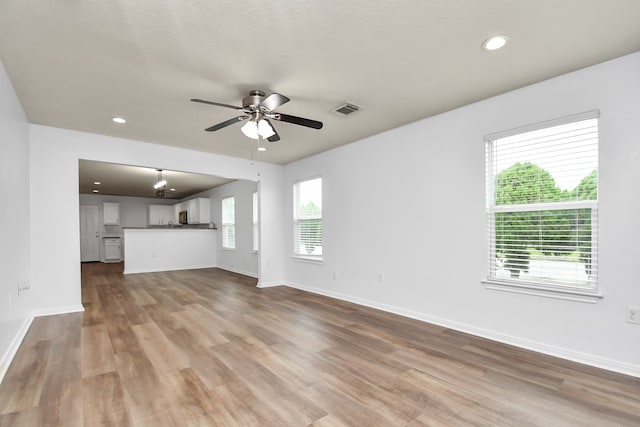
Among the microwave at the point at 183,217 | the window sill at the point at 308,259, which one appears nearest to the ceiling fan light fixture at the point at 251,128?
the window sill at the point at 308,259

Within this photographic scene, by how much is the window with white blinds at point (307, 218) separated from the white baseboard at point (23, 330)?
3.46 m

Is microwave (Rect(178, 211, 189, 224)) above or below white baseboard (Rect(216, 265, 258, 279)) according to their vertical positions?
above

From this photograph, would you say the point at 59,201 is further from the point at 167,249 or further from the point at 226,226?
the point at 226,226

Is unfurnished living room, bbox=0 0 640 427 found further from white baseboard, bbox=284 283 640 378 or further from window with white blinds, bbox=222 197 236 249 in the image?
window with white blinds, bbox=222 197 236 249

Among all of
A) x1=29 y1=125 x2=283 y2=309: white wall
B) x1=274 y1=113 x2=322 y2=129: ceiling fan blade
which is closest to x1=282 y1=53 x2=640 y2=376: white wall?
x1=274 y1=113 x2=322 y2=129: ceiling fan blade

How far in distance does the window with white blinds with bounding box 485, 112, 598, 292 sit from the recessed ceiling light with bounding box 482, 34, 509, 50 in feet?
3.31

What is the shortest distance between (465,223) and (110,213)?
11817 mm

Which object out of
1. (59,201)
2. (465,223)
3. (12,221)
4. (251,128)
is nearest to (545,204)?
(465,223)

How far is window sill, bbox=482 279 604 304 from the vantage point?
2.48 meters

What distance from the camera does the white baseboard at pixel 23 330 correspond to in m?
2.39

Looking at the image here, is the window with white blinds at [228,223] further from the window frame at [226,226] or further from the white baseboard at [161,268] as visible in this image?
the white baseboard at [161,268]

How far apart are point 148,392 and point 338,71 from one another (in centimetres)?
285

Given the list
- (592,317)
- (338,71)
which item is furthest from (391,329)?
(338,71)

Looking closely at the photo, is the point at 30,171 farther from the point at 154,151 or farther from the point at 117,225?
the point at 117,225
